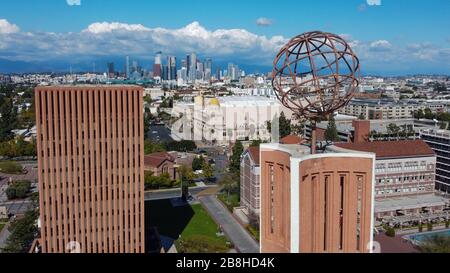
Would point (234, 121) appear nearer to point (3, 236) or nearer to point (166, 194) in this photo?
point (166, 194)

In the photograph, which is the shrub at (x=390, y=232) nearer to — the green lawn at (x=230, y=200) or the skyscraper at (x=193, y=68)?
the green lawn at (x=230, y=200)

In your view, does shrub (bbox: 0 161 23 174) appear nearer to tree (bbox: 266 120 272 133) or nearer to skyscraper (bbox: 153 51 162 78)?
tree (bbox: 266 120 272 133)

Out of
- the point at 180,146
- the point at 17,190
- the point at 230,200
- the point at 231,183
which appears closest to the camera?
the point at 230,200

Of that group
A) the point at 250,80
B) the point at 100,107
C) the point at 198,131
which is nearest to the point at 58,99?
the point at 100,107

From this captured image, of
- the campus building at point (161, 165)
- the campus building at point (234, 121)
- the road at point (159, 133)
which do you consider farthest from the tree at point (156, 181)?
the road at point (159, 133)

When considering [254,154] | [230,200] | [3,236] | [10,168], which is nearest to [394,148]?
[254,154]
